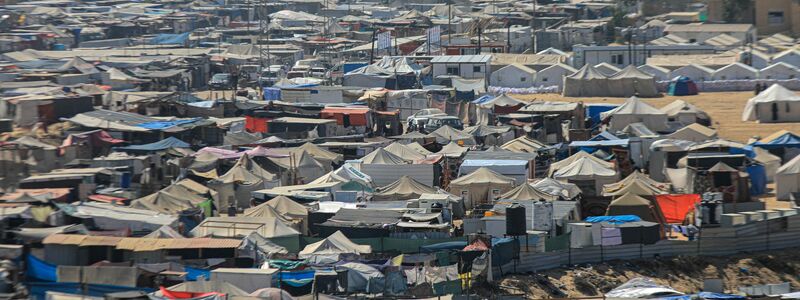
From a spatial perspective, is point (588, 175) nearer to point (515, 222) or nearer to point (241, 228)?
point (515, 222)

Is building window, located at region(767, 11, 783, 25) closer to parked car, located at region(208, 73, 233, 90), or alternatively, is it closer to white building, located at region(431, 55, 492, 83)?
white building, located at region(431, 55, 492, 83)

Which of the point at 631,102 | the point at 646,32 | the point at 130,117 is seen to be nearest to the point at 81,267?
the point at 130,117

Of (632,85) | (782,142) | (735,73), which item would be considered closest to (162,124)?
(782,142)

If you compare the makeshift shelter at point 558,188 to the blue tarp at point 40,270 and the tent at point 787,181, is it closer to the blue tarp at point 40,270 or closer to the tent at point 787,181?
the tent at point 787,181

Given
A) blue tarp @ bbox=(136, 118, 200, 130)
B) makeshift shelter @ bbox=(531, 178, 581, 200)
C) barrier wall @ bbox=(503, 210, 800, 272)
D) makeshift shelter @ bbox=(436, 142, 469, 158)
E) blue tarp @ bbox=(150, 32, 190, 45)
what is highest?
blue tarp @ bbox=(150, 32, 190, 45)

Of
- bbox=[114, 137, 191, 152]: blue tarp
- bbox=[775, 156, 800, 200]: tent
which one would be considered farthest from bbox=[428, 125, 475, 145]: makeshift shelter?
bbox=[775, 156, 800, 200]: tent

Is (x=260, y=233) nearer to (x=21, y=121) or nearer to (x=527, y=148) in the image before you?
(x=527, y=148)
